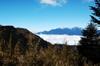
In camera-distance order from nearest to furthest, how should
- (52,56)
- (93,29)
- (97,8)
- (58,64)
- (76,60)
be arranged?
1. (58,64)
2. (52,56)
3. (76,60)
4. (97,8)
5. (93,29)

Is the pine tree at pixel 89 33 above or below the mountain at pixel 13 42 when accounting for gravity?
above

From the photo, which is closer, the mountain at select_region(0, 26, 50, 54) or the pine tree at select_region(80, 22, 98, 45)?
the mountain at select_region(0, 26, 50, 54)

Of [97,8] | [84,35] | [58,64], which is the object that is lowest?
[58,64]

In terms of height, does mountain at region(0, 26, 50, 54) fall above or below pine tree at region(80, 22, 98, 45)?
below

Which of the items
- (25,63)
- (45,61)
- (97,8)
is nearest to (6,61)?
(25,63)

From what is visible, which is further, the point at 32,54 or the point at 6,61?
the point at 32,54

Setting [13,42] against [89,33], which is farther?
[89,33]

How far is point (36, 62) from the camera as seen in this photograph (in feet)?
15.9

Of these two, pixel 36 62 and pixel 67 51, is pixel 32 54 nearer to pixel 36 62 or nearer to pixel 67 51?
pixel 36 62

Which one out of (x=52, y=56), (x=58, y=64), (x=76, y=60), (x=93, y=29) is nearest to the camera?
(x=58, y=64)

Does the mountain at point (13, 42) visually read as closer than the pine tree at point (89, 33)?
Yes

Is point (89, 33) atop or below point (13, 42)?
atop

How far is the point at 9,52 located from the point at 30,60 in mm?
678

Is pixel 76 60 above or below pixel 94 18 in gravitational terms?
below
